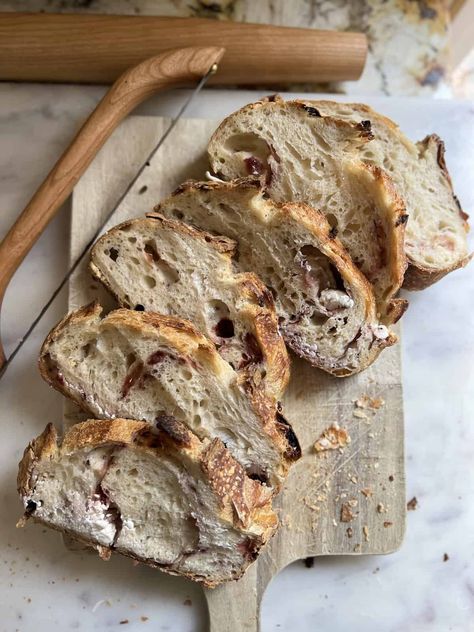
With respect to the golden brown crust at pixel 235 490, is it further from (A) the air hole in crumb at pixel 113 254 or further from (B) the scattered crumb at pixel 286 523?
(A) the air hole in crumb at pixel 113 254

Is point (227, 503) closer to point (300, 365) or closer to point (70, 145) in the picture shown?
point (300, 365)

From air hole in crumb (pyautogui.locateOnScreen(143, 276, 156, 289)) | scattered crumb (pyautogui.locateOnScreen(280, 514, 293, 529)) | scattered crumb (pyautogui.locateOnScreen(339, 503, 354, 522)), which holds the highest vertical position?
air hole in crumb (pyautogui.locateOnScreen(143, 276, 156, 289))

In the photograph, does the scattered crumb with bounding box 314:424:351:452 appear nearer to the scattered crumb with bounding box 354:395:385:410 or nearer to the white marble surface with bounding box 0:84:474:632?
the scattered crumb with bounding box 354:395:385:410

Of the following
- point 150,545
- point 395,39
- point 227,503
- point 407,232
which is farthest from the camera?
point 395,39

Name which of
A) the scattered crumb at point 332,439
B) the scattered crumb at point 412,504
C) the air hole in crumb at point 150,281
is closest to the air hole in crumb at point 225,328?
the air hole in crumb at point 150,281

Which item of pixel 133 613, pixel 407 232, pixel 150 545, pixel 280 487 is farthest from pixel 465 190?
pixel 133 613

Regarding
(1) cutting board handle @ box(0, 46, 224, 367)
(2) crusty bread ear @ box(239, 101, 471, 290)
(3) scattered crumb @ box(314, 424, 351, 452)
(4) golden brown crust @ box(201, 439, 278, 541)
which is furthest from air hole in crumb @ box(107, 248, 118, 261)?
(3) scattered crumb @ box(314, 424, 351, 452)
